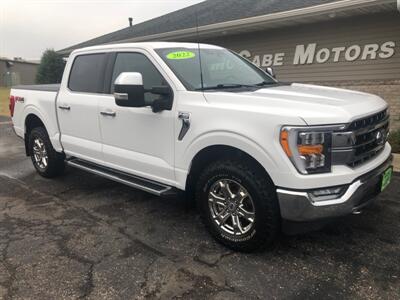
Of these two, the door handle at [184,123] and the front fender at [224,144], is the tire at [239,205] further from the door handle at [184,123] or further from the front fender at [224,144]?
the door handle at [184,123]

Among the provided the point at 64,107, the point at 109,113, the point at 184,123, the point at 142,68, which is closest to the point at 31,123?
the point at 64,107

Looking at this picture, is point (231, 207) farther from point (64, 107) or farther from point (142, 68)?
point (64, 107)

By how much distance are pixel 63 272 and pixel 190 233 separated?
1292 mm

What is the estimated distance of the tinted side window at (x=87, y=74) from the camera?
4.97m

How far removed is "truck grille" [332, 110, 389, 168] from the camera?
3.13m

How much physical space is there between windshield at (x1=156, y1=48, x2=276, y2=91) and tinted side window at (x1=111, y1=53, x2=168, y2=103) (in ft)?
0.56

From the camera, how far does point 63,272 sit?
134 inches

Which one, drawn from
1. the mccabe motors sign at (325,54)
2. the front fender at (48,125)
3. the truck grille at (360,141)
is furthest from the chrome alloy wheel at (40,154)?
the mccabe motors sign at (325,54)

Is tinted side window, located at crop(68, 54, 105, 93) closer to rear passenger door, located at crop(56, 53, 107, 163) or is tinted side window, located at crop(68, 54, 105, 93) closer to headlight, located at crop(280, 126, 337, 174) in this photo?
rear passenger door, located at crop(56, 53, 107, 163)

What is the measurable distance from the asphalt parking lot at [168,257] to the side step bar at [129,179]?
16.8 inches

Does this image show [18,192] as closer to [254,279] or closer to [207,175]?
[207,175]

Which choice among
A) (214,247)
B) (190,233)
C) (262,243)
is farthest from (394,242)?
(190,233)

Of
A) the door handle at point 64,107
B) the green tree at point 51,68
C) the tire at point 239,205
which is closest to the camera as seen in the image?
the tire at point 239,205

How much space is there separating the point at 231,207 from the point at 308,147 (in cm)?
95
